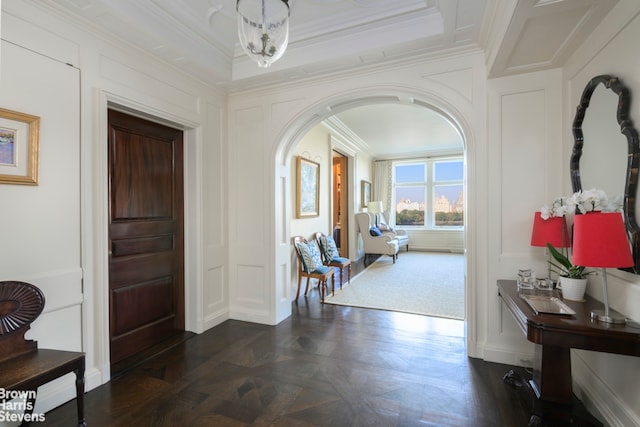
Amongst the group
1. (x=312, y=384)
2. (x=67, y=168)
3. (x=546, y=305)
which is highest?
(x=67, y=168)

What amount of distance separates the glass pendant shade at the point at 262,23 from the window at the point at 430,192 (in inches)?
319

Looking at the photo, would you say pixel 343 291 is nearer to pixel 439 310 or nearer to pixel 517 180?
pixel 439 310

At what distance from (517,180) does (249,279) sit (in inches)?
118

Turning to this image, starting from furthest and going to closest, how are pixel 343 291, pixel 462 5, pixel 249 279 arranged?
pixel 343 291, pixel 249 279, pixel 462 5

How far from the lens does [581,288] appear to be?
6.27 feet

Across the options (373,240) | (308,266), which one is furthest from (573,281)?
(373,240)

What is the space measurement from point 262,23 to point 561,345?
2445 mm

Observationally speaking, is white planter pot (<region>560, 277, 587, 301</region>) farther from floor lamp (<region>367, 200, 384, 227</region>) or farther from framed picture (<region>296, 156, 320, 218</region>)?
floor lamp (<region>367, 200, 384, 227</region>)

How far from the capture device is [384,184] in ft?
30.4

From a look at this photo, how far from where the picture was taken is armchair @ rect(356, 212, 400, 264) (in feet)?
23.2

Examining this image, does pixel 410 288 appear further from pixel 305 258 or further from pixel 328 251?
pixel 305 258

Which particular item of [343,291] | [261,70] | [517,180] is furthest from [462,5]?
[343,291]

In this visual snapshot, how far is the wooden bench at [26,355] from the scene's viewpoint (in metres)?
1.55

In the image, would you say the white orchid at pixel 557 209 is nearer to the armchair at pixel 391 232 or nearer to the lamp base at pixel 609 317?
the lamp base at pixel 609 317
